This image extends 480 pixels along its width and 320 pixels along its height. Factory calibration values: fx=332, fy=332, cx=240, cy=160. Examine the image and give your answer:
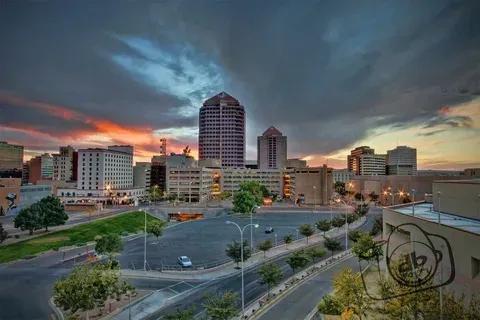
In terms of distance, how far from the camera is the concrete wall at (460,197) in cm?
2742

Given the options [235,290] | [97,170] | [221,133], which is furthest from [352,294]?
[221,133]

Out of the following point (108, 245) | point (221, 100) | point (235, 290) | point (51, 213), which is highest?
point (221, 100)

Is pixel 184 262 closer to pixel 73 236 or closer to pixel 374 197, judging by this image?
pixel 73 236

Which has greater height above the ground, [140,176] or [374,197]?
[140,176]

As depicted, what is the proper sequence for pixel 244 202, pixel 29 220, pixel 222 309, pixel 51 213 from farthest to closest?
pixel 244 202, pixel 51 213, pixel 29 220, pixel 222 309

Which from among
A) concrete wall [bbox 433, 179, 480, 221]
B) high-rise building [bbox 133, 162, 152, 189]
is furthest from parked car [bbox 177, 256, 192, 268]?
high-rise building [bbox 133, 162, 152, 189]

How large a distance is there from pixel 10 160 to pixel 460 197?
139881mm

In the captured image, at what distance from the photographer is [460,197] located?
98.3 ft

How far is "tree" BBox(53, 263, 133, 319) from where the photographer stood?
80.4ft

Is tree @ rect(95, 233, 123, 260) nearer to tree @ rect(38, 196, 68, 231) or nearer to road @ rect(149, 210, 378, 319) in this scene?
road @ rect(149, 210, 378, 319)

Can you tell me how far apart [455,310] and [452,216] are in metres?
17.3

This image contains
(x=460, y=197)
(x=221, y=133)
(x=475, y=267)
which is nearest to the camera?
(x=475, y=267)

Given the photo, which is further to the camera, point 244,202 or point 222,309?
point 244,202

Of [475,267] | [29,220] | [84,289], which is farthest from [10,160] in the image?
[475,267]
